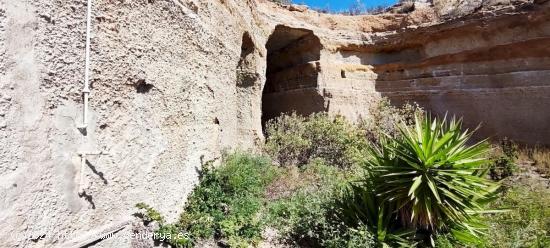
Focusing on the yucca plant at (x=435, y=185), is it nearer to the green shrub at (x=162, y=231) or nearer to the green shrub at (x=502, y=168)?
the green shrub at (x=162, y=231)

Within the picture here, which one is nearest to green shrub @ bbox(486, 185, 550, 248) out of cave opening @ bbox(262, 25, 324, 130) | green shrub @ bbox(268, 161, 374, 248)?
green shrub @ bbox(268, 161, 374, 248)

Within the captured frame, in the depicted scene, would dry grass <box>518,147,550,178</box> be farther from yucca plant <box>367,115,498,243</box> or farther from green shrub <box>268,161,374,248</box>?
green shrub <box>268,161,374,248</box>

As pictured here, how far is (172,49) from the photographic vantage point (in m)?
4.59

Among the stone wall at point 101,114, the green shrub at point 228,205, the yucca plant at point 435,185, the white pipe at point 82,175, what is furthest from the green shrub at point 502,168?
the white pipe at point 82,175

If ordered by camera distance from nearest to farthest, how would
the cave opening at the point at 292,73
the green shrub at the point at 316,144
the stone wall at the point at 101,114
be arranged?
the stone wall at the point at 101,114 < the green shrub at the point at 316,144 < the cave opening at the point at 292,73

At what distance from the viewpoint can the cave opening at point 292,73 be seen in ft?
35.8

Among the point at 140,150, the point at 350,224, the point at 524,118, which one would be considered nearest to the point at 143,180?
the point at 140,150

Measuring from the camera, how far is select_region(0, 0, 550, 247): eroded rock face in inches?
109

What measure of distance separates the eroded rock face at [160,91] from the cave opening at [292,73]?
8cm

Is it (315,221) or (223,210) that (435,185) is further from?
(223,210)

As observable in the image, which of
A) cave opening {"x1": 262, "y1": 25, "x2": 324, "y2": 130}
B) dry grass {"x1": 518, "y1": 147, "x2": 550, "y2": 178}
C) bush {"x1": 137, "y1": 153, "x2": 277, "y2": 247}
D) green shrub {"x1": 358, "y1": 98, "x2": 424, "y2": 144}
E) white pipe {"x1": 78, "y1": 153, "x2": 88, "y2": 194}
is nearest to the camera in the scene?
white pipe {"x1": 78, "y1": 153, "x2": 88, "y2": 194}

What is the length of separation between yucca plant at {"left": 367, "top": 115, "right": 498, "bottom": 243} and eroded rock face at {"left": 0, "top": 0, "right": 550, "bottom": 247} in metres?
2.86

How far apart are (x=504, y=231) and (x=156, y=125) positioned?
487 cm

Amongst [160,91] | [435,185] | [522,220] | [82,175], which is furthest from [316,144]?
[82,175]
